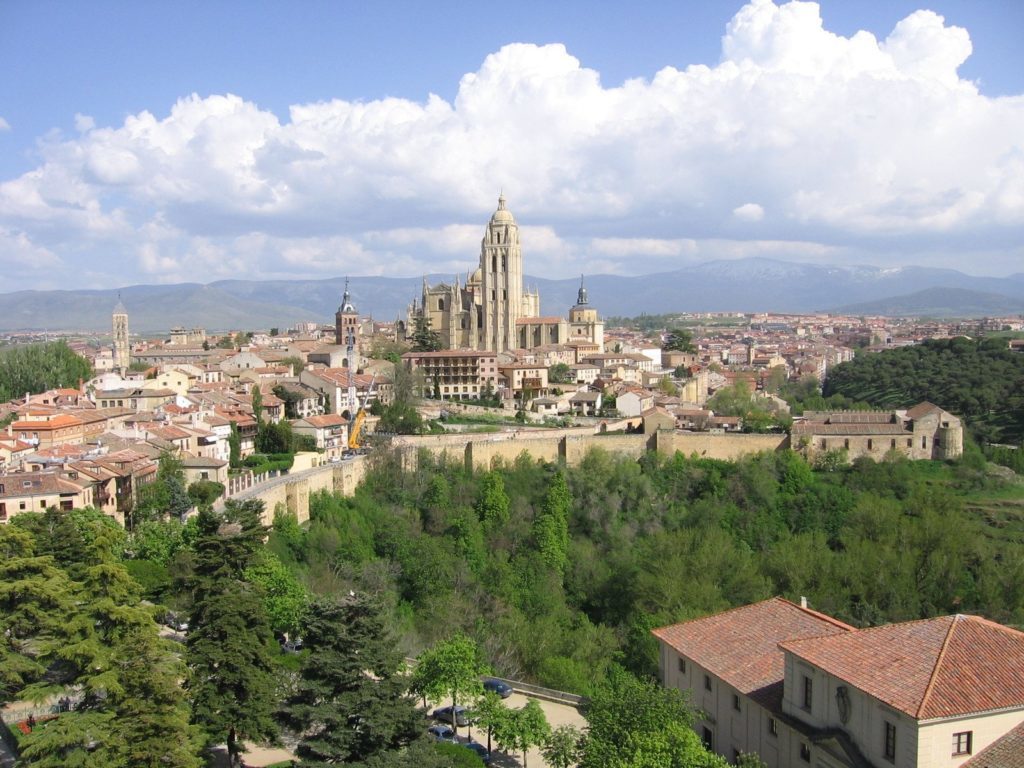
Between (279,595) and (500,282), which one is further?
(500,282)

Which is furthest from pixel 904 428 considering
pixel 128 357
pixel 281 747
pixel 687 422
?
pixel 128 357

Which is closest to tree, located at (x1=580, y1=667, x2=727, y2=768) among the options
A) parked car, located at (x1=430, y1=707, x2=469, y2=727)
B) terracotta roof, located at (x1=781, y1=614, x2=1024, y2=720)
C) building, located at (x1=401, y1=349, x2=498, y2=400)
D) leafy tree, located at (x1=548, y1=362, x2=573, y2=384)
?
terracotta roof, located at (x1=781, y1=614, x2=1024, y2=720)

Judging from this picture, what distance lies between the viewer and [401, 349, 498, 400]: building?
177ft

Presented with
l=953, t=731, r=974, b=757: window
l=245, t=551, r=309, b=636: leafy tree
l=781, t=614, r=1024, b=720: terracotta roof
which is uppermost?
l=781, t=614, r=1024, b=720: terracotta roof

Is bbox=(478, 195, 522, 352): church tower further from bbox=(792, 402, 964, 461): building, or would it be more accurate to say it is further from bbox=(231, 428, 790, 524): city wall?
bbox=(792, 402, 964, 461): building

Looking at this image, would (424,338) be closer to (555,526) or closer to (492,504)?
(492,504)

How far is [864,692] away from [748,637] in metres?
4.06

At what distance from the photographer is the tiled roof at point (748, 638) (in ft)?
50.1

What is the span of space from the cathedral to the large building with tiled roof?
53206 millimetres

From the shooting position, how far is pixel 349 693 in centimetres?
1352

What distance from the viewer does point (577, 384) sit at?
188ft

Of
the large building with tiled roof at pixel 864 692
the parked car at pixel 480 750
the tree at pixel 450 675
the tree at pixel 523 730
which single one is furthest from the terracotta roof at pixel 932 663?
the tree at pixel 450 675

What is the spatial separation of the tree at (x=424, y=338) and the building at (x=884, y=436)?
29.6m

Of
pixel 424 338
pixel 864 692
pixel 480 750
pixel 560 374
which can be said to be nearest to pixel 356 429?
pixel 560 374
